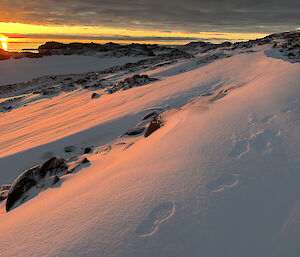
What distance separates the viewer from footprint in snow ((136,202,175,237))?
57.8 inches

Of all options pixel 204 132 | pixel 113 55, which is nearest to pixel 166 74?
pixel 204 132

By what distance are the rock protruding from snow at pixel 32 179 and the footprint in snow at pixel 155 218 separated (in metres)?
1.94

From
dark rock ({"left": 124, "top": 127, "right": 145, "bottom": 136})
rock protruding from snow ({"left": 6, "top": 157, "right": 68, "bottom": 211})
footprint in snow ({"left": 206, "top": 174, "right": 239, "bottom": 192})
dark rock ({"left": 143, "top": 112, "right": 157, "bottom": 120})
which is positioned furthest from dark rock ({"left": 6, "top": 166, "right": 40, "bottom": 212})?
dark rock ({"left": 143, "top": 112, "right": 157, "bottom": 120})

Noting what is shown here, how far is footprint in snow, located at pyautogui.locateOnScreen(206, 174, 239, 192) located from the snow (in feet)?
90.7

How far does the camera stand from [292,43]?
42.1ft

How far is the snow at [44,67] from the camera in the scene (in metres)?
26.6

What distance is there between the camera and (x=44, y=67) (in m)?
31.4

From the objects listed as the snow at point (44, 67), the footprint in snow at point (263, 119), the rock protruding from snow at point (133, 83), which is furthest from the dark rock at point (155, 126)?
the snow at point (44, 67)

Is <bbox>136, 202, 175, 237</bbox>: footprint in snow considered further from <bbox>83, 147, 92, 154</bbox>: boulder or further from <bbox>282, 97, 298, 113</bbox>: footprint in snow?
<bbox>83, 147, 92, 154</bbox>: boulder

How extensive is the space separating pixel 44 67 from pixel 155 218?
34677 millimetres

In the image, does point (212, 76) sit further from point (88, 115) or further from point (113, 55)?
point (113, 55)

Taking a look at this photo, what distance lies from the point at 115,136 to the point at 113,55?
41.0m

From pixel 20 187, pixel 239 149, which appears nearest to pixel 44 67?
pixel 20 187

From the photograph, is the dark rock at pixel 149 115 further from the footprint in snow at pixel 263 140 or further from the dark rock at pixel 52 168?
the footprint in snow at pixel 263 140
